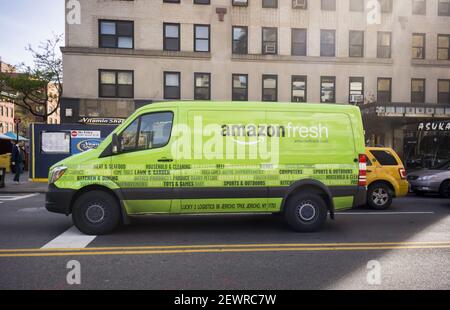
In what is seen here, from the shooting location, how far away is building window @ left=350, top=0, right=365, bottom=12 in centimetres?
2502

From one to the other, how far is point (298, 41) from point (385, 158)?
636 inches

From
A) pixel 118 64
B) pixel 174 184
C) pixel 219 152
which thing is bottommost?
pixel 174 184

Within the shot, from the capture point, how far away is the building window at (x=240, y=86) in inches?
951

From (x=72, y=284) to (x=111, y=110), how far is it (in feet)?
65.3

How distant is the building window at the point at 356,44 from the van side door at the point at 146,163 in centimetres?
2196

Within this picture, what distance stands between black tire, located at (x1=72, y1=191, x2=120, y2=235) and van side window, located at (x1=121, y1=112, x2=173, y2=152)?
98 centimetres

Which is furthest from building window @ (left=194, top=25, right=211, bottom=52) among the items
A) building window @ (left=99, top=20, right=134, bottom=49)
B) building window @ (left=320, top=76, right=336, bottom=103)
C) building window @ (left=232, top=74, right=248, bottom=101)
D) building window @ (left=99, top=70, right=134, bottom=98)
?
building window @ (left=320, top=76, right=336, bottom=103)

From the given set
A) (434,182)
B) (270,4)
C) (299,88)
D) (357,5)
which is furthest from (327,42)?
(434,182)

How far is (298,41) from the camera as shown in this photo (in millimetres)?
24641

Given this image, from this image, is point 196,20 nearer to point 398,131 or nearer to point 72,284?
point 398,131

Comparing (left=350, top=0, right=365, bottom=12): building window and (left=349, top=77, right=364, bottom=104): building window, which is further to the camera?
(left=349, top=77, right=364, bottom=104): building window

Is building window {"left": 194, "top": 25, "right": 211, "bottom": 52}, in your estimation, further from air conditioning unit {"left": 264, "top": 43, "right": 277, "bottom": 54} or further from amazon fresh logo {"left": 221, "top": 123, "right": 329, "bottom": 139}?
amazon fresh logo {"left": 221, "top": 123, "right": 329, "bottom": 139}
